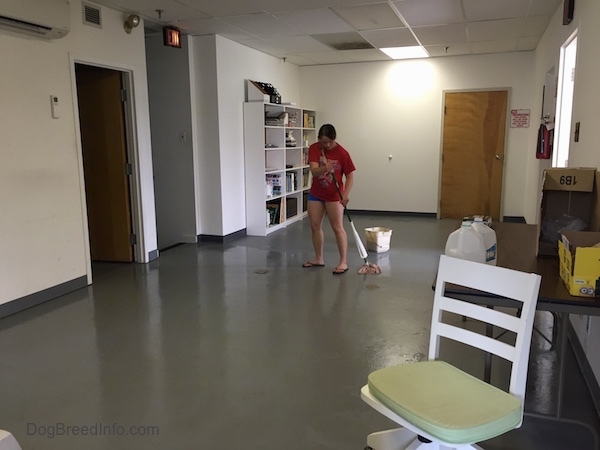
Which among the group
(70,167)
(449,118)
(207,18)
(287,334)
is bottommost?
(287,334)

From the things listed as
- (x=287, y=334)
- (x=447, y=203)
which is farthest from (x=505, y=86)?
(x=287, y=334)

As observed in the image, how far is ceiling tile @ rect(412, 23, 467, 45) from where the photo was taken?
227 inches

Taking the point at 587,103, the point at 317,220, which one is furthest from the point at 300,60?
the point at 587,103

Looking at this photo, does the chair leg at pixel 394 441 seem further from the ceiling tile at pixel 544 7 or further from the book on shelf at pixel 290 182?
the book on shelf at pixel 290 182

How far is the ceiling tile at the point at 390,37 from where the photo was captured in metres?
5.98

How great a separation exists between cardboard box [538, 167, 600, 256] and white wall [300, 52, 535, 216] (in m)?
5.48

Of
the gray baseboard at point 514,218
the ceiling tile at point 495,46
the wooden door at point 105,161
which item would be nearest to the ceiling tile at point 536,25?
the ceiling tile at point 495,46

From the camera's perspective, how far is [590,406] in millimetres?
2471

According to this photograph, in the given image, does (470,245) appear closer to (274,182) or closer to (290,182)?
(274,182)

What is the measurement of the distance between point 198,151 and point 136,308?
2734 mm

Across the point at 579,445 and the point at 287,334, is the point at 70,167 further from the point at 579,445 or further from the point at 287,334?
the point at 579,445

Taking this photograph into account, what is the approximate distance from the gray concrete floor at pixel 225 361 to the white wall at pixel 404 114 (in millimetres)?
3427

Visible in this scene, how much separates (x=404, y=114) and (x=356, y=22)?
2908mm

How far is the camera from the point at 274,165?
7234mm
